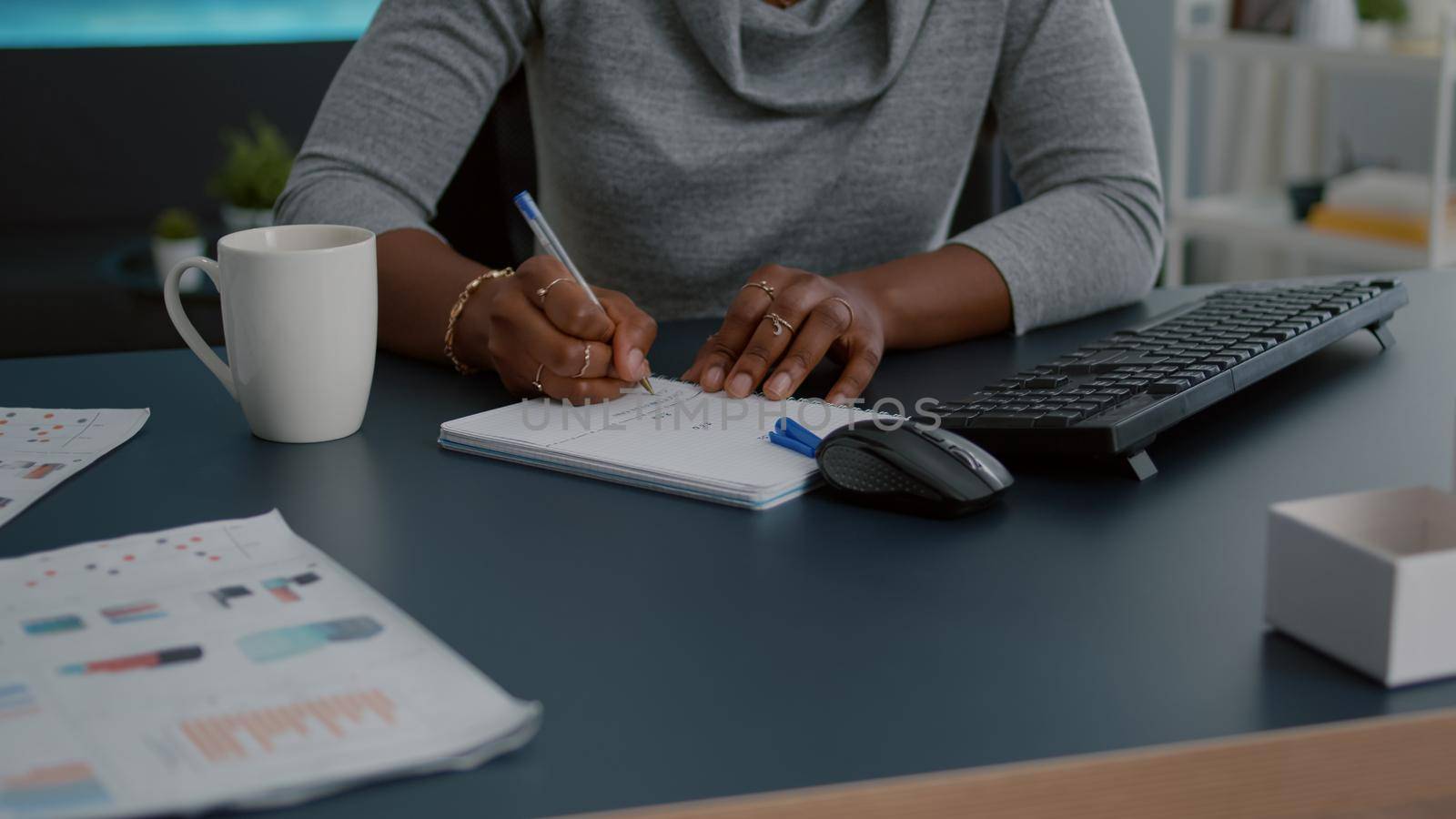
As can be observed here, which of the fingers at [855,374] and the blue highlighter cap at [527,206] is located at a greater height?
the blue highlighter cap at [527,206]

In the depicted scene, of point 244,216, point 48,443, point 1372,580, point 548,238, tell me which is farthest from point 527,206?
point 244,216

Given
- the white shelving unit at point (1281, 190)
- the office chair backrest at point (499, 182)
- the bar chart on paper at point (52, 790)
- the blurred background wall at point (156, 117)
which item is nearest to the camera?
the bar chart on paper at point (52, 790)

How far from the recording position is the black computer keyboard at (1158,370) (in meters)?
0.71

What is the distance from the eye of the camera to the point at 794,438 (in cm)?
73

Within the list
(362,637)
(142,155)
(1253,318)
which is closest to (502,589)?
(362,637)

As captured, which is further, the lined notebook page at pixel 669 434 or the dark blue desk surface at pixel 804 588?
the lined notebook page at pixel 669 434

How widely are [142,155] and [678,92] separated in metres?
2.36

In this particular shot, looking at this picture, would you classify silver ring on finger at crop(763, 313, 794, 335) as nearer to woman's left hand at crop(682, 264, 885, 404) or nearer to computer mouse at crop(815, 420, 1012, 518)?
woman's left hand at crop(682, 264, 885, 404)

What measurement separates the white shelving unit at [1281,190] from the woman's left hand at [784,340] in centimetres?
197

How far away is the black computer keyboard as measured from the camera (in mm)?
707

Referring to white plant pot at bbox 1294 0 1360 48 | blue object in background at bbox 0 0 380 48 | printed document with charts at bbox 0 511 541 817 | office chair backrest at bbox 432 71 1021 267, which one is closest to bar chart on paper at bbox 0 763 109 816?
printed document with charts at bbox 0 511 541 817

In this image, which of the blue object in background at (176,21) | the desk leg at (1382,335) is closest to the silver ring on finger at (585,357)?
the desk leg at (1382,335)

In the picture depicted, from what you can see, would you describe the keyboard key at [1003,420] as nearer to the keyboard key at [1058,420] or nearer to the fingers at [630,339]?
the keyboard key at [1058,420]

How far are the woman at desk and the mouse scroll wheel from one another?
0.93 feet
